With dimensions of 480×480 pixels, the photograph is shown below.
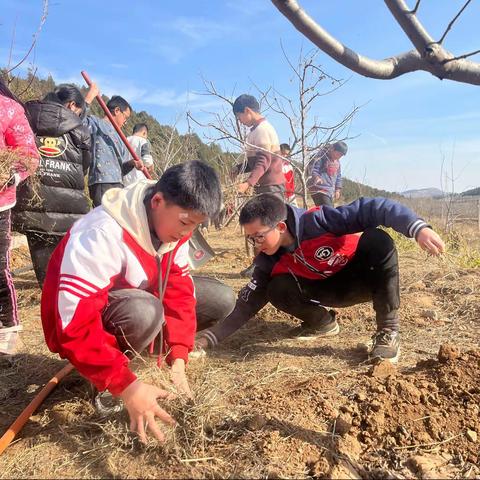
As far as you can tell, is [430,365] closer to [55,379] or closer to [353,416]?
[353,416]

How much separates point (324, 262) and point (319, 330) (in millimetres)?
508

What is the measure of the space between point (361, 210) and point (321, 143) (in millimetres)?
3360

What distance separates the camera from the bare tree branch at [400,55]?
3.30 feet

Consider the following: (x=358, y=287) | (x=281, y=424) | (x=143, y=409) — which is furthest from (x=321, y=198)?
(x=143, y=409)

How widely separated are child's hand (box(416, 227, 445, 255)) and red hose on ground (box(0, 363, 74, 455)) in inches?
70.4

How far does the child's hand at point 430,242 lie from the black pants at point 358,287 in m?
0.27

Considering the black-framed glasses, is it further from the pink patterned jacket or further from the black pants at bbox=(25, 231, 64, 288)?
the black pants at bbox=(25, 231, 64, 288)

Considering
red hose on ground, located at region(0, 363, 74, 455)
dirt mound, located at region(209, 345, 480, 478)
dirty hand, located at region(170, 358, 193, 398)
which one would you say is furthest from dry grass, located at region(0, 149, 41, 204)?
dirt mound, located at region(209, 345, 480, 478)

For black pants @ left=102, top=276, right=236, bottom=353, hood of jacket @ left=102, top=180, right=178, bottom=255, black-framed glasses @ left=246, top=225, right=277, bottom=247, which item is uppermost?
hood of jacket @ left=102, top=180, right=178, bottom=255

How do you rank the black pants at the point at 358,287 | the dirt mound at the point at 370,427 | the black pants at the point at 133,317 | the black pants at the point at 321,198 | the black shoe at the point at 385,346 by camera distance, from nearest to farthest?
1. the dirt mound at the point at 370,427
2. the black pants at the point at 133,317
3. the black shoe at the point at 385,346
4. the black pants at the point at 358,287
5. the black pants at the point at 321,198

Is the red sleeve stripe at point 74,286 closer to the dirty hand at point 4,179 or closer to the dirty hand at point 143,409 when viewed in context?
the dirty hand at point 143,409

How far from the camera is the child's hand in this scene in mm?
2117

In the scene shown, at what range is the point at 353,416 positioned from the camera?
5.65 feet

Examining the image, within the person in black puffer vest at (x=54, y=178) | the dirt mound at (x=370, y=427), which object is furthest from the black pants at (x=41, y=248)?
Result: the dirt mound at (x=370, y=427)
